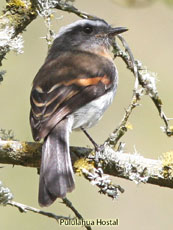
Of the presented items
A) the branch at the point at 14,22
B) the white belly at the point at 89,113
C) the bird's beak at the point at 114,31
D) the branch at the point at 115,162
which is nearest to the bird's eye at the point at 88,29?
the bird's beak at the point at 114,31

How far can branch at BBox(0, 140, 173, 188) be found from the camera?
375 centimetres

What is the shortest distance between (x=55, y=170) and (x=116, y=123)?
286 cm

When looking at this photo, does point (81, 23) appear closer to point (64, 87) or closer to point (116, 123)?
point (64, 87)

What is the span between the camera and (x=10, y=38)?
13.7ft

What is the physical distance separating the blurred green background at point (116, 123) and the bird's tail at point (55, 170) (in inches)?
70.8

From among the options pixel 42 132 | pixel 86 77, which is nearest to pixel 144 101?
pixel 86 77

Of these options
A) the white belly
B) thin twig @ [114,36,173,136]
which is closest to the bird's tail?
the white belly

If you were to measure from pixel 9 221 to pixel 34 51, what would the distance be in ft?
6.30

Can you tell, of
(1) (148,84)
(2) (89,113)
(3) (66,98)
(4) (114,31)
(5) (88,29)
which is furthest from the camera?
(5) (88,29)

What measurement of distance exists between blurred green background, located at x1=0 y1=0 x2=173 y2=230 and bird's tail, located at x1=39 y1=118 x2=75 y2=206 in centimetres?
180

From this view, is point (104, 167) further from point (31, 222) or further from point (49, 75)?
Result: point (31, 222)

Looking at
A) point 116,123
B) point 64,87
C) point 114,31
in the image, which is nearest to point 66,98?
point 64,87

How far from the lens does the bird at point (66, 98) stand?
12.6ft

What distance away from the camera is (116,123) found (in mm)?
6711
